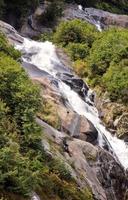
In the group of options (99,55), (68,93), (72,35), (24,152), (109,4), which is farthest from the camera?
(109,4)

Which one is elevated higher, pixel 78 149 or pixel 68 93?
pixel 78 149

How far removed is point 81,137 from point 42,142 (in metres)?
6.10

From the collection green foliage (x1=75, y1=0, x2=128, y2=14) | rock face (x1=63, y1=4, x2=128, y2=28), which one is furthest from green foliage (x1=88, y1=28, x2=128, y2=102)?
green foliage (x1=75, y1=0, x2=128, y2=14)

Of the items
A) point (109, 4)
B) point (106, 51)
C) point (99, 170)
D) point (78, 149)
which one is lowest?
point (109, 4)

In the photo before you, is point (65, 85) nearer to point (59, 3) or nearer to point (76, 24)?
point (76, 24)

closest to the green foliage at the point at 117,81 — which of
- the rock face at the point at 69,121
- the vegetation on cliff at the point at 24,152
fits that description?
the rock face at the point at 69,121

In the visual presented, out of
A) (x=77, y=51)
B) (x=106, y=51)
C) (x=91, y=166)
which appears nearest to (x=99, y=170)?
(x=91, y=166)

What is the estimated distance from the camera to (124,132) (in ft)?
98.7

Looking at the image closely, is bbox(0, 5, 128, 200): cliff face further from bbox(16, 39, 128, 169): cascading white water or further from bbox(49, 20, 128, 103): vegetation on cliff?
bbox(49, 20, 128, 103): vegetation on cliff

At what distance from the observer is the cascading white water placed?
2759cm

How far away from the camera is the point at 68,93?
99.5 feet

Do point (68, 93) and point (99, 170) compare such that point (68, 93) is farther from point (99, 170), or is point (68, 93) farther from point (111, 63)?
point (99, 170)

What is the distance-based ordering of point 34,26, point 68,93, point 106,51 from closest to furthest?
point 68,93, point 106,51, point 34,26

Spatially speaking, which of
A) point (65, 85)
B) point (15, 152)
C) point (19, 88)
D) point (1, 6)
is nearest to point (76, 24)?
point (1, 6)
